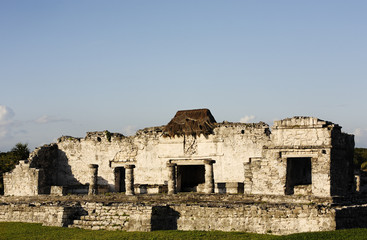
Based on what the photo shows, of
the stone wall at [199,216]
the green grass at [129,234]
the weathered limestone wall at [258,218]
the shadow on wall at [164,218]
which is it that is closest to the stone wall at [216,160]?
the stone wall at [199,216]

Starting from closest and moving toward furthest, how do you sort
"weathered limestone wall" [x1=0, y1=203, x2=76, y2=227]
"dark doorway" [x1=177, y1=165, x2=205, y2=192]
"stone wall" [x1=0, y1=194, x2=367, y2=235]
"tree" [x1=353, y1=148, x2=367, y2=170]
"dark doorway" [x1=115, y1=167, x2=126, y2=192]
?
→ "stone wall" [x1=0, y1=194, x2=367, y2=235], "weathered limestone wall" [x1=0, y1=203, x2=76, y2=227], "dark doorway" [x1=177, y1=165, x2=205, y2=192], "dark doorway" [x1=115, y1=167, x2=126, y2=192], "tree" [x1=353, y1=148, x2=367, y2=170]

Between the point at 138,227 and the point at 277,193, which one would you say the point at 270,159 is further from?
the point at 138,227

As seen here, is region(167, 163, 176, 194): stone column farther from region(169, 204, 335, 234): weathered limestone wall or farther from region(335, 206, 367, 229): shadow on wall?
region(335, 206, 367, 229): shadow on wall

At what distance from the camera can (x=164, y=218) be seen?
17750mm

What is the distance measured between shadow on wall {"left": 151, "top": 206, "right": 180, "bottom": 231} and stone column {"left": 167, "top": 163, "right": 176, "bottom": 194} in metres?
8.09

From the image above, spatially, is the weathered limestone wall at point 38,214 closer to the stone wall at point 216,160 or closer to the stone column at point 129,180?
the stone column at point 129,180

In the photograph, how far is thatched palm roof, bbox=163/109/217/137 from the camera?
88.6 feet

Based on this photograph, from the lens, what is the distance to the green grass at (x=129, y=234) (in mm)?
14668

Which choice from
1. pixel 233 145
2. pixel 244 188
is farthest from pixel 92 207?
pixel 233 145

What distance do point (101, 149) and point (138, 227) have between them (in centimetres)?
1307

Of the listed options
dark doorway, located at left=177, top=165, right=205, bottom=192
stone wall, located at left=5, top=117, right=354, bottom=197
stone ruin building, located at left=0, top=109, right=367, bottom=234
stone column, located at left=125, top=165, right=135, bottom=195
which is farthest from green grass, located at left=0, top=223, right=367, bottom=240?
dark doorway, located at left=177, top=165, right=205, bottom=192

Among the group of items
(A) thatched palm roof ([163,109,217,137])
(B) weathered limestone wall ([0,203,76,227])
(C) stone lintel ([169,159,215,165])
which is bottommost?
(B) weathered limestone wall ([0,203,76,227])

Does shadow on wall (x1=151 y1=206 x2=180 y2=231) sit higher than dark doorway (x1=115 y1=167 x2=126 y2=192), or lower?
lower

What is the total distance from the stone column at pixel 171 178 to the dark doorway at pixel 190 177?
143 centimetres
